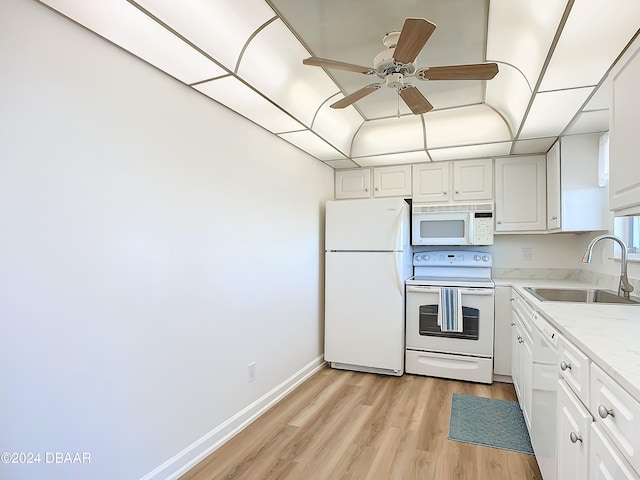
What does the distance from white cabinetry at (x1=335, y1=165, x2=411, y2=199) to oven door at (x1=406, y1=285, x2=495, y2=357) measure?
1.10m

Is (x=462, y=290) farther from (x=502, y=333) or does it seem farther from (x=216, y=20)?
(x=216, y=20)

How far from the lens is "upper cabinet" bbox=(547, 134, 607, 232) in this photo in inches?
113

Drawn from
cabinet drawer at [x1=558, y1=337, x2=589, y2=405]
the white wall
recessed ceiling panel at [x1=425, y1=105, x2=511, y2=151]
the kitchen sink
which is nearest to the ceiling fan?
the white wall

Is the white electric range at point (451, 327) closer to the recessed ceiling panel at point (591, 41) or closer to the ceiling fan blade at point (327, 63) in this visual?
the recessed ceiling panel at point (591, 41)

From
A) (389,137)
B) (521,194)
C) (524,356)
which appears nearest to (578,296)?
(524,356)

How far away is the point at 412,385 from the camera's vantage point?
3234 millimetres

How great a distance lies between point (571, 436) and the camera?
1271 mm

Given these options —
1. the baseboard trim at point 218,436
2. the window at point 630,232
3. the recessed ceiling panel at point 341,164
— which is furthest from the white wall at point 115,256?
the window at point 630,232

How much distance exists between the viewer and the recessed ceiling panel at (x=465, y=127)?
9.83ft

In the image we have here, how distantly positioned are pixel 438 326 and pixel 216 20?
301 cm

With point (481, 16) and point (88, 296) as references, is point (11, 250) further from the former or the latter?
point (481, 16)

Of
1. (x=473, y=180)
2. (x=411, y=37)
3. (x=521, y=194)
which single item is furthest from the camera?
(x=473, y=180)

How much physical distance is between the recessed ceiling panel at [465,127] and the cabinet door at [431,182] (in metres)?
0.51

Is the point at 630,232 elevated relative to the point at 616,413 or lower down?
elevated
